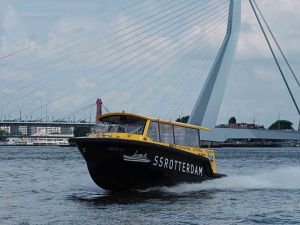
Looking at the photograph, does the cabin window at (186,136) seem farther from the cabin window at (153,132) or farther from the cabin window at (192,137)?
the cabin window at (153,132)

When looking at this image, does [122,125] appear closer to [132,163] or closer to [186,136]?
[132,163]

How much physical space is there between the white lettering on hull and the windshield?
1.14m

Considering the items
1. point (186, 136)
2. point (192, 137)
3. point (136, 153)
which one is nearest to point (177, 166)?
point (186, 136)

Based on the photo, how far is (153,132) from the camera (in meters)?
23.0

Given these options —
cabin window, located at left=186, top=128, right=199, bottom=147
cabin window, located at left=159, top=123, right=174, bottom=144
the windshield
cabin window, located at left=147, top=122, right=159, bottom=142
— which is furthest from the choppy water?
the windshield

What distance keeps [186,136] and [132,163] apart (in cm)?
312

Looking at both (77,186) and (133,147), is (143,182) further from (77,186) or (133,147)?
(77,186)

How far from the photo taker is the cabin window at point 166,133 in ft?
76.4

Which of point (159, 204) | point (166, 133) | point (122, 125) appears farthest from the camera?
point (166, 133)

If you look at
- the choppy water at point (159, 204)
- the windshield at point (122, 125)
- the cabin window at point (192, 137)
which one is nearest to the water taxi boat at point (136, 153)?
the windshield at point (122, 125)

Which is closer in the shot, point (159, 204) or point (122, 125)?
point (159, 204)

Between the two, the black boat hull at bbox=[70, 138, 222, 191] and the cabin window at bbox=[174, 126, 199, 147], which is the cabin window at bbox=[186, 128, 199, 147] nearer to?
the cabin window at bbox=[174, 126, 199, 147]

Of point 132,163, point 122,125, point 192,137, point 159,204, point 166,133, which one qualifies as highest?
point 122,125

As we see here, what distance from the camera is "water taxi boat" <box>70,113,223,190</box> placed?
22125mm
